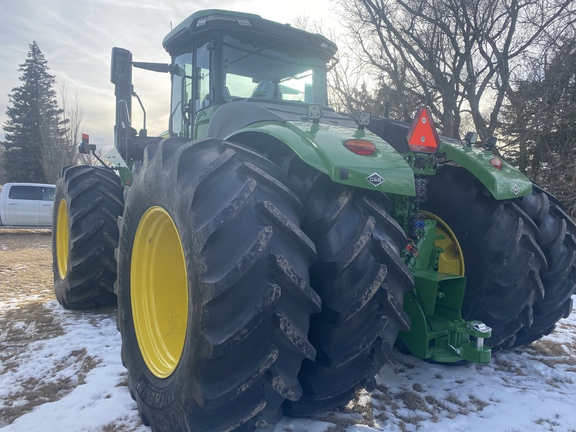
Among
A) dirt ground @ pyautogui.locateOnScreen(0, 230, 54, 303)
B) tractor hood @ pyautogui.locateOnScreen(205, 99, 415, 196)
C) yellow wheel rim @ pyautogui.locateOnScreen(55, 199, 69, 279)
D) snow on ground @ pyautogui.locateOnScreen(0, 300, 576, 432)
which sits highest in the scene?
tractor hood @ pyautogui.locateOnScreen(205, 99, 415, 196)

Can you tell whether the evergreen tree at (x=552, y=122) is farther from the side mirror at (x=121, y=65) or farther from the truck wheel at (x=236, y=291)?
the truck wheel at (x=236, y=291)

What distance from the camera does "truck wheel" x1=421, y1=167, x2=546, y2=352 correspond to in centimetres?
307

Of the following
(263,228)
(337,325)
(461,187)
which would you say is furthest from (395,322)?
(461,187)

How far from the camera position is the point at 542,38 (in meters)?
16.3

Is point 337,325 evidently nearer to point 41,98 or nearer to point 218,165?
point 218,165

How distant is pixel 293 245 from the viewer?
1963 millimetres

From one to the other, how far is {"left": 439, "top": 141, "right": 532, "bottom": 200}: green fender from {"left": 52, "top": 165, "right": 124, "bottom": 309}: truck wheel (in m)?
3.32

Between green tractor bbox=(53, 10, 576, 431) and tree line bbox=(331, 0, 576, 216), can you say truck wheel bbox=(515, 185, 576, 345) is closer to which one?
green tractor bbox=(53, 10, 576, 431)

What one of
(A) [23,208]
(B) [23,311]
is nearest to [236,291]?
(B) [23,311]

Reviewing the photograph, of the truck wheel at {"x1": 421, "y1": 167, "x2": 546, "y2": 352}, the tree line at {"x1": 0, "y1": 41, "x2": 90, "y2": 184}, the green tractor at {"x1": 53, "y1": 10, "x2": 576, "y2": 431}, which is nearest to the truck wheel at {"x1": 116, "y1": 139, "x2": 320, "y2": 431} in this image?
the green tractor at {"x1": 53, "y1": 10, "x2": 576, "y2": 431}

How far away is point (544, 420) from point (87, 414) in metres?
2.69

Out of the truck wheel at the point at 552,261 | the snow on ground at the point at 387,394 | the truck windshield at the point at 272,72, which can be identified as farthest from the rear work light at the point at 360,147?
the truck windshield at the point at 272,72

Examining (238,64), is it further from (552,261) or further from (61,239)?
(61,239)

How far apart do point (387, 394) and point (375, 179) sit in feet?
5.11
